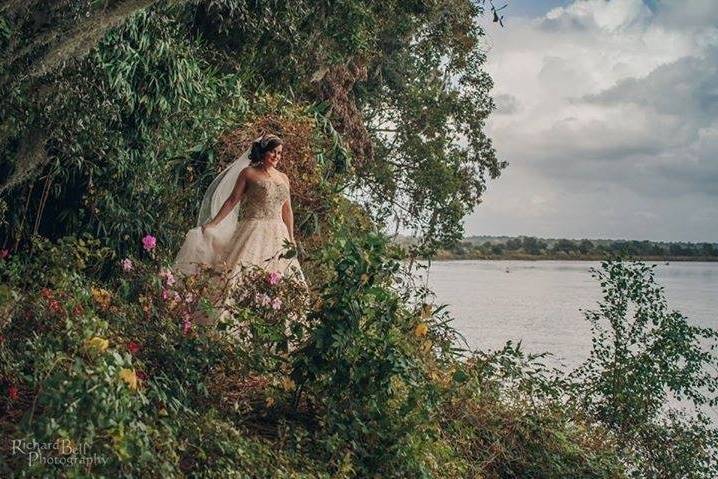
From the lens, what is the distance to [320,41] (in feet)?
40.3

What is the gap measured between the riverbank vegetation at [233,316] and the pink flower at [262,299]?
2 centimetres

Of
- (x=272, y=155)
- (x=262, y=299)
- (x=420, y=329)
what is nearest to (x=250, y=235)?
(x=272, y=155)

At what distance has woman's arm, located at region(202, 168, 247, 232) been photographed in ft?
26.2

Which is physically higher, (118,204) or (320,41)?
(320,41)

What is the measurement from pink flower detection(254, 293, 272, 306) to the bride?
1.89 meters

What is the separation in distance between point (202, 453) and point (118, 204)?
5.47 meters

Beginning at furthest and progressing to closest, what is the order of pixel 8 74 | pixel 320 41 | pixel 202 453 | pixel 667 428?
1. pixel 320 41
2. pixel 667 428
3. pixel 8 74
4. pixel 202 453

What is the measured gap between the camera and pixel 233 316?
20.2 feet

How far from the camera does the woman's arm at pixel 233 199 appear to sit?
26.2ft

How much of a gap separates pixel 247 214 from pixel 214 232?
38cm

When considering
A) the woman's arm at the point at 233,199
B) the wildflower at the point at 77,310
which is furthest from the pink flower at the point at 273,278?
the woman's arm at the point at 233,199

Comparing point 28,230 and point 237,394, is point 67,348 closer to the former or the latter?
point 237,394

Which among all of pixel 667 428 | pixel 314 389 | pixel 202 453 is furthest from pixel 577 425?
pixel 202 453

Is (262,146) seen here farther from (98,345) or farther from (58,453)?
(58,453)
